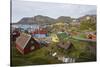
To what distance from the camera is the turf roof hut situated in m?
2.21

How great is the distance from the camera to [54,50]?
2334 mm

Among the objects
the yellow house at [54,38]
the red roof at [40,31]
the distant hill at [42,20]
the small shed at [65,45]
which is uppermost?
the distant hill at [42,20]

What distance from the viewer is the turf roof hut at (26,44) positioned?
2.21 m

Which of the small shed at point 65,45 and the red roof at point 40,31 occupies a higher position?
the red roof at point 40,31

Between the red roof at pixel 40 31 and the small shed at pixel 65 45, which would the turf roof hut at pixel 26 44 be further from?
the small shed at pixel 65 45

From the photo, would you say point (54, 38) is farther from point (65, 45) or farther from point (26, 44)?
point (26, 44)

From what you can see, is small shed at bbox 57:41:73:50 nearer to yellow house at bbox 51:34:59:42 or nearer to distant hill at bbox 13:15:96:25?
yellow house at bbox 51:34:59:42

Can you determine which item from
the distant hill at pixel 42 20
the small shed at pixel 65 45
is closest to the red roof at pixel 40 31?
the distant hill at pixel 42 20

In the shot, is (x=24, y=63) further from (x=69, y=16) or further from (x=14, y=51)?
(x=69, y=16)

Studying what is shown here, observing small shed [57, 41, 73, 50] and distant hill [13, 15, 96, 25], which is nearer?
distant hill [13, 15, 96, 25]

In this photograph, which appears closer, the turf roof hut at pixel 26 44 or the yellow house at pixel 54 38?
the turf roof hut at pixel 26 44

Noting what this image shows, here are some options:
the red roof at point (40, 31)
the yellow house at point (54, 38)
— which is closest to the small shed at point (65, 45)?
the yellow house at point (54, 38)

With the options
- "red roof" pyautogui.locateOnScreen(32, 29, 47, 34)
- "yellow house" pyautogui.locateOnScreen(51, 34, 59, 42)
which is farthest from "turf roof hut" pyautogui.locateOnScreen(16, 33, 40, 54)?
"yellow house" pyautogui.locateOnScreen(51, 34, 59, 42)
